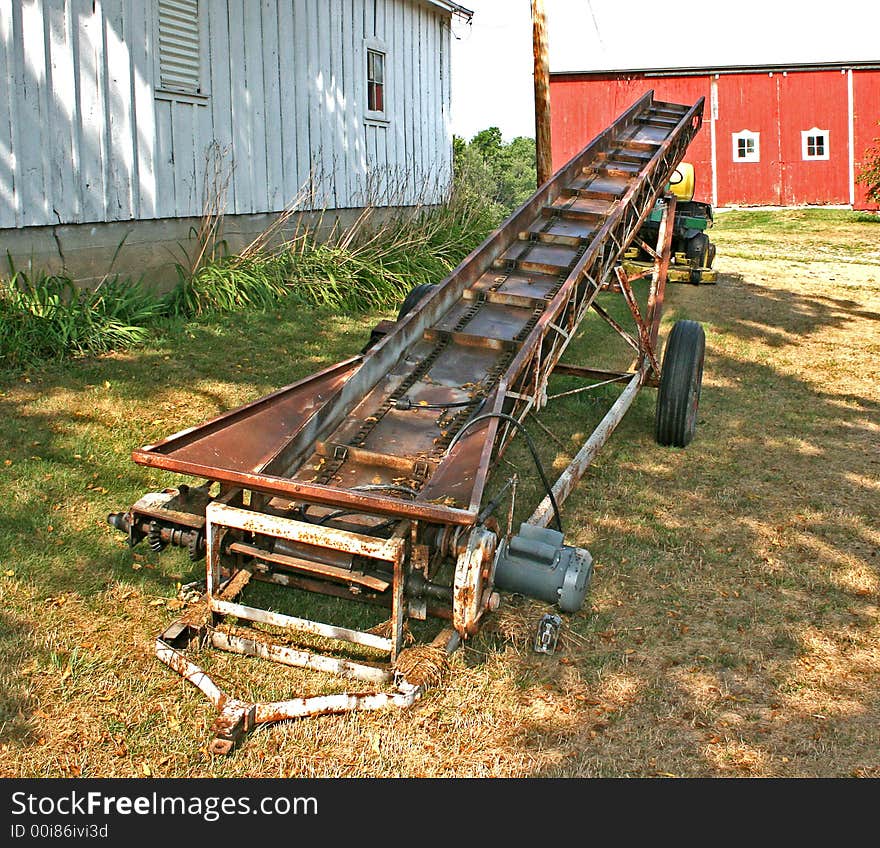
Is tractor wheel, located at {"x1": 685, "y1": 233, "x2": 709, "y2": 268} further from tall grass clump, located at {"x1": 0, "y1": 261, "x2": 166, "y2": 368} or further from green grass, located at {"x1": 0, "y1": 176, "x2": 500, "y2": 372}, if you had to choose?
tall grass clump, located at {"x1": 0, "y1": 261, "x2": 166, "y2": 368}

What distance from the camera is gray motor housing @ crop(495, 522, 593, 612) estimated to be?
13.8 feet

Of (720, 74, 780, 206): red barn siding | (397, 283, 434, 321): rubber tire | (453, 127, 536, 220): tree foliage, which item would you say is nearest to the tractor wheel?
(453, 127, 536, 220): tree foliage

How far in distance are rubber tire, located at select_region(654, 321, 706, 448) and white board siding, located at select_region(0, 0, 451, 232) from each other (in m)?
5.85

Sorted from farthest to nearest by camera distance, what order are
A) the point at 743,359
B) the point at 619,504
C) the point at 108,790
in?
the point at 743,359 → the point at 619,504 → the point at 108,790

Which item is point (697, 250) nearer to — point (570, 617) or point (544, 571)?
point (570, 617)

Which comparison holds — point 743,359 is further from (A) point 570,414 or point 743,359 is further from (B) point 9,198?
(B) point 9,198

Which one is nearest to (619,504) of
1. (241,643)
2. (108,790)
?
(241,643)

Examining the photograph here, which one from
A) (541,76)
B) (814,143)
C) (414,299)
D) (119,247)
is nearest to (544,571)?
(414,299)

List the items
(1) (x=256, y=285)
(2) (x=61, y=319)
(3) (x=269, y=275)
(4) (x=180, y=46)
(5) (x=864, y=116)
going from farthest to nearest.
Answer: (5) (x=864, y=116) < (3) (x=269, y=275) < (1) (x=256, y=285) < (4) (x=180, y=46) < (2) (x=61, y=319)

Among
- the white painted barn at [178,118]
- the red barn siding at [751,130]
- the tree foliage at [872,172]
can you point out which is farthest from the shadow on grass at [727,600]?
the red barn siding at [751,130]

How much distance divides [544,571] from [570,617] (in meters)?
0.53

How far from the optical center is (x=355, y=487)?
443 centimetres

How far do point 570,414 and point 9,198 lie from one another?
17.7ft

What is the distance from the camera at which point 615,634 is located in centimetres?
451
